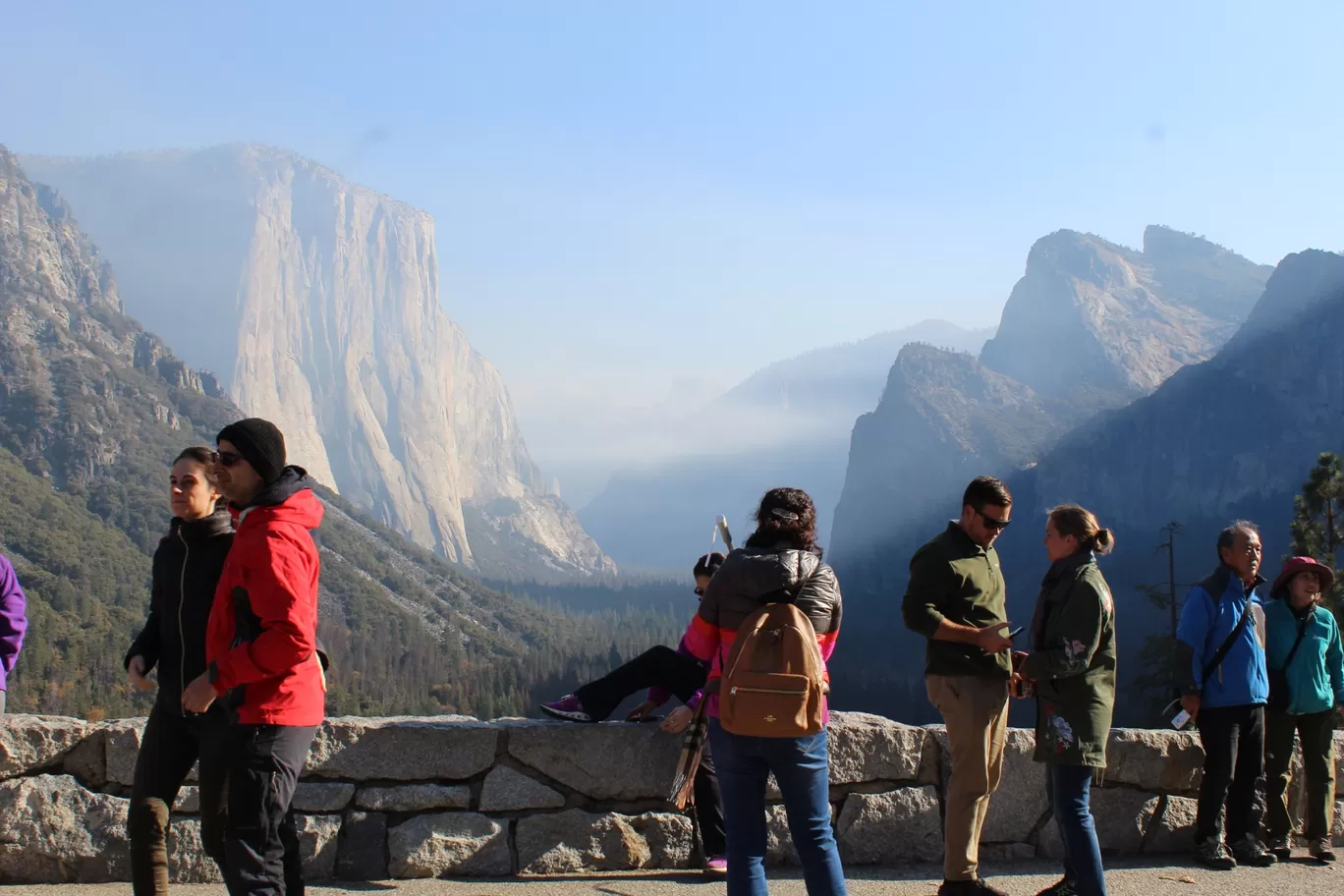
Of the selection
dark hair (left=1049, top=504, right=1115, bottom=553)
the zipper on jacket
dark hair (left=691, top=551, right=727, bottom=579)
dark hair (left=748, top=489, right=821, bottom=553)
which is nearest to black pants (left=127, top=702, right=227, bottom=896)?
the zipper on jacket

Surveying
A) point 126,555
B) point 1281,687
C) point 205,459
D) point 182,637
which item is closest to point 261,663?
point 182,637

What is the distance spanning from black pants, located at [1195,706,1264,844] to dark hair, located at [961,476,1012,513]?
227cm

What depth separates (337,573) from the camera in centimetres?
15362

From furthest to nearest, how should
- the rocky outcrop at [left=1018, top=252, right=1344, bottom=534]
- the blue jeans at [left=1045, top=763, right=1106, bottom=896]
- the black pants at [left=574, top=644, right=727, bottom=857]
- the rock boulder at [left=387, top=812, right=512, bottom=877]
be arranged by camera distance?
1. the rocky outcrop at [left=1018, top=252, right=1344, bottom=534]
2. the black pants at [left=574, top=644, right=727, bottom=857]
3. the rock boulder at [left=387, top=812, right=512, bottom=877]
4. the blue jeans at [left=1045, top=763, right=1106, bottom=896]

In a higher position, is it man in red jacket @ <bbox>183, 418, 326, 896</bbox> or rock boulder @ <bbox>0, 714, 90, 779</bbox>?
man in red jacket @ <bbox>183, 418, 326, 896</bbox>

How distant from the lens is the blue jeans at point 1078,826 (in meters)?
5.07

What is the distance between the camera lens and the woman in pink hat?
665cm

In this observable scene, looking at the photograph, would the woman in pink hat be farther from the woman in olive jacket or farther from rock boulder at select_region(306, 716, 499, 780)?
rock boulder at select_region(306, 716, 499, 780)

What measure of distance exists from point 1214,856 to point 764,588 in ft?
12.3

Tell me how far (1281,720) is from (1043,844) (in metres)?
1.64

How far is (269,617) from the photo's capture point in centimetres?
400

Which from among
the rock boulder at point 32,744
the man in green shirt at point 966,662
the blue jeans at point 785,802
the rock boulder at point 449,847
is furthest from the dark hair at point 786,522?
the rock boulder at point 32,744

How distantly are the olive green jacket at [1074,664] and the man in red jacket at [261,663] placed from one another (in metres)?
3.25

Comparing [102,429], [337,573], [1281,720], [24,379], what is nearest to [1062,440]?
[337,573]
